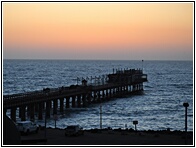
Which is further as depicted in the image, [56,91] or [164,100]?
[164,100]

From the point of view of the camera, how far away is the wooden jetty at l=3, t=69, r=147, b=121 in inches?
1954

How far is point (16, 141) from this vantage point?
21375 millimetres

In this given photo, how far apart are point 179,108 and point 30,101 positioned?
24640mm

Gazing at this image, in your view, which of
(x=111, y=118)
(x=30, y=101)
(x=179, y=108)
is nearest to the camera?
(x=30, y=101)

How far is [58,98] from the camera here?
60.1m

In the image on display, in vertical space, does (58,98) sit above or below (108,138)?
above

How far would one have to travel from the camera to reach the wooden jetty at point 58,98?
1954 inches

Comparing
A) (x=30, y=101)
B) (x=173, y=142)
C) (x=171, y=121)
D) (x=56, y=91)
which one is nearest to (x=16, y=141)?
(x=173, y=142)

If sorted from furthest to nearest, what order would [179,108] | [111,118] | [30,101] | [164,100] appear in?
[164,100] → [179,108] → [111,118] → [30,101]

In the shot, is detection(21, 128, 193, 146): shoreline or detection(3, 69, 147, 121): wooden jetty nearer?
detection(21, 128, 193, 146): shoreline

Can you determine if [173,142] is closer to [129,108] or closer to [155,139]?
[155,139]

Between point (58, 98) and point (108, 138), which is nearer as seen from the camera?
point (108, 138)

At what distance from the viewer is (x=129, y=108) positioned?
6719 centimetres

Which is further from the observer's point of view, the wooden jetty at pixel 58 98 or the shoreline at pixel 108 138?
the wooden jetty at pixel 58 98
